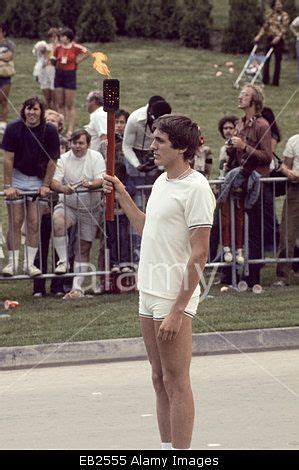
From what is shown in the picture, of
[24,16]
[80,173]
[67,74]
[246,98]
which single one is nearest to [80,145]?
[80,173]

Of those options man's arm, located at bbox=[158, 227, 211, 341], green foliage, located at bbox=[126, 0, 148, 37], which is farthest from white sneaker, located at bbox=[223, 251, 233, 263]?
green foliage, located at bbox=[126, 0, 148, 37]

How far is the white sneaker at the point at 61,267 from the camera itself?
13.4 m

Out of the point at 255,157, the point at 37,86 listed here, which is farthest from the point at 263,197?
the point at 37,86

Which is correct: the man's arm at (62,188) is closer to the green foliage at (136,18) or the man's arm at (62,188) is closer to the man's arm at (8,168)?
the man's arm at (8,168)

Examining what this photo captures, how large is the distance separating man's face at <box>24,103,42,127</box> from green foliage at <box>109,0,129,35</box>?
65.2 feet

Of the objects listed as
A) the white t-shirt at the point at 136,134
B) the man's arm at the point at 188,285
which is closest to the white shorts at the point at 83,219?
the white t-shirt at the point at 136,134

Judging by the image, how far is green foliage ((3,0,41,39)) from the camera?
105 ft

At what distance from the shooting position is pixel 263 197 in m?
14.1

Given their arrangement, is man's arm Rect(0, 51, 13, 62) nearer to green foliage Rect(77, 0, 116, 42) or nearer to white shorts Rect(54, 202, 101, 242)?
white shorts Rect(54, 202, 101, 242)

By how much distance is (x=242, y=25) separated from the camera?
31.2 m

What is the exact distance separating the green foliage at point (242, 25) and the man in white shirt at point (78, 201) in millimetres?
17681
